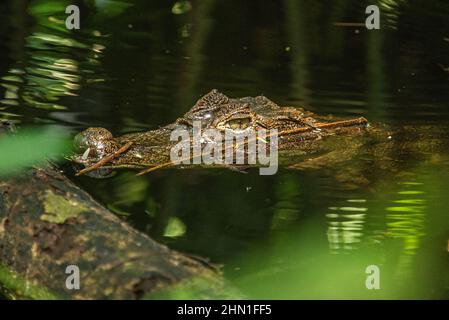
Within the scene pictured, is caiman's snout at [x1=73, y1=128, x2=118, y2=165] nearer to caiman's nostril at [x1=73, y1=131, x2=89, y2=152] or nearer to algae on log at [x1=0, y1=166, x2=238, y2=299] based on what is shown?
caiman's nostril at [x1=73, y1=131, x2=89, y2=152]

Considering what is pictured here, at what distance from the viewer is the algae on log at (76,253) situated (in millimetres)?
2260

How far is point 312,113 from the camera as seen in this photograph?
4.30m

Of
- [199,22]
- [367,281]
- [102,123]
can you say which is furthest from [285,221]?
[199,22]

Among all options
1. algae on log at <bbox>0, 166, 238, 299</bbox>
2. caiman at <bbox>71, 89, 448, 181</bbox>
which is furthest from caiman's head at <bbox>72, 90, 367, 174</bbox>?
algae on log at <bbox>0, 166, 238, 299</bbox>

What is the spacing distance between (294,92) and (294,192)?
1653mm

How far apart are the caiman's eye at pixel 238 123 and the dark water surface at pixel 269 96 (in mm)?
255

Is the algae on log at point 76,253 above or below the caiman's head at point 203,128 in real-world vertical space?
below

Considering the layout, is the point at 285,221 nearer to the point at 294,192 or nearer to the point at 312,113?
the point at 294,192

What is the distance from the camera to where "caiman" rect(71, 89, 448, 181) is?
3.66 meters

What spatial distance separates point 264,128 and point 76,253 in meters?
1.65

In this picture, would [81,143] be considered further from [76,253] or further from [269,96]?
[269,96]

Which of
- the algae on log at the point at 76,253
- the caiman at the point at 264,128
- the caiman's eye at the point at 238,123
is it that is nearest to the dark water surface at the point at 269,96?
the caiman at the point at 264,128

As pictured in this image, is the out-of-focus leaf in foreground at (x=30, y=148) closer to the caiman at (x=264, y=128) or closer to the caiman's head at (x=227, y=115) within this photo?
the caiman at (x=264, y=128)

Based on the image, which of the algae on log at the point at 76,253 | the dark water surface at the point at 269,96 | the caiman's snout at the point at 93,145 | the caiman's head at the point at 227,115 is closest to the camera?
the algae on log at the point at 76,253
